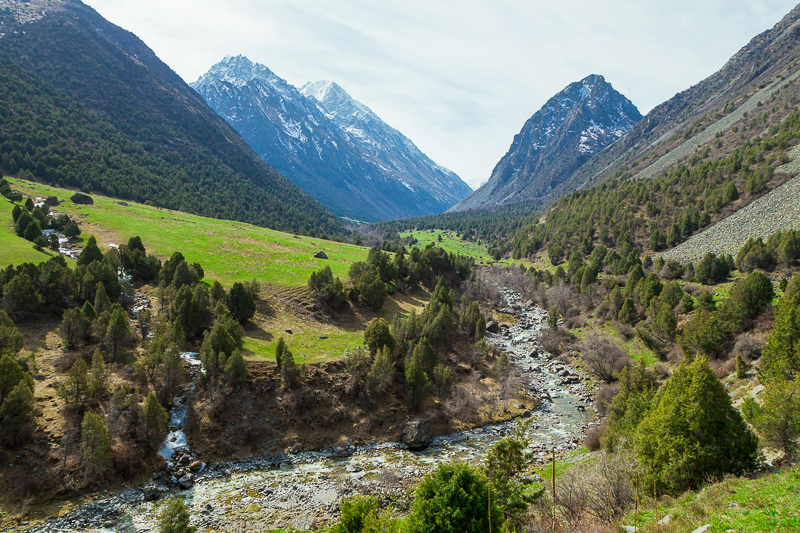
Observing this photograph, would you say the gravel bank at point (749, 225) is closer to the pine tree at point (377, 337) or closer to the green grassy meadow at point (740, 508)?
the pine tree at point (377, 337)

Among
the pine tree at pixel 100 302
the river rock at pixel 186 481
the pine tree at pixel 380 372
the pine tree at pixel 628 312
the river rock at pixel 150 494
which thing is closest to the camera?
the river rock at pixel 150 494

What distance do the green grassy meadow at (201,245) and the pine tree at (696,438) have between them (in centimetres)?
5686

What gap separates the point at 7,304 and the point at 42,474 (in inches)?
917

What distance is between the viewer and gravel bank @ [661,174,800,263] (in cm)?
8319

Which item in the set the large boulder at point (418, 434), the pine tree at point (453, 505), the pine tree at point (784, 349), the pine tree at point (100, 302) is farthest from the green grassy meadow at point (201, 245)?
the pine tree at point (784, 349)

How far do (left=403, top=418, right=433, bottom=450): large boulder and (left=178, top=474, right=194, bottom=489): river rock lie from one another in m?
21.0

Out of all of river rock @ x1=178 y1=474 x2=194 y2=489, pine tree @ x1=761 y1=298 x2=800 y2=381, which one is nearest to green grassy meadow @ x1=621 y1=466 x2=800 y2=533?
pine tree @ x1=761 y1=298 x2=800 y2=381

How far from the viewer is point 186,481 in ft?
107

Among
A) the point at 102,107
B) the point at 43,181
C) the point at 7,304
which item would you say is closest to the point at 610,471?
the point at 7,304

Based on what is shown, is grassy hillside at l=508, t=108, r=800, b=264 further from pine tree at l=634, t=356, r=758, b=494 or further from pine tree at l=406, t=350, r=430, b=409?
pine tree at l=406, t=350, r=430, b=409

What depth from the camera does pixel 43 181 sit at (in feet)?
365

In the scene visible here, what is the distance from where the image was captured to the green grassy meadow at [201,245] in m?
66.0

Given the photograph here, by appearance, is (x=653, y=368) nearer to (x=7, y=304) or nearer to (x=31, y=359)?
(x=31, y=359)

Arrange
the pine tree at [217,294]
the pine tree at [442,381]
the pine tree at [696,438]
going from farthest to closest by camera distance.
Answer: the pine tree at [217,294], the pine tree at [442,381], the pine tree at [696,438]
